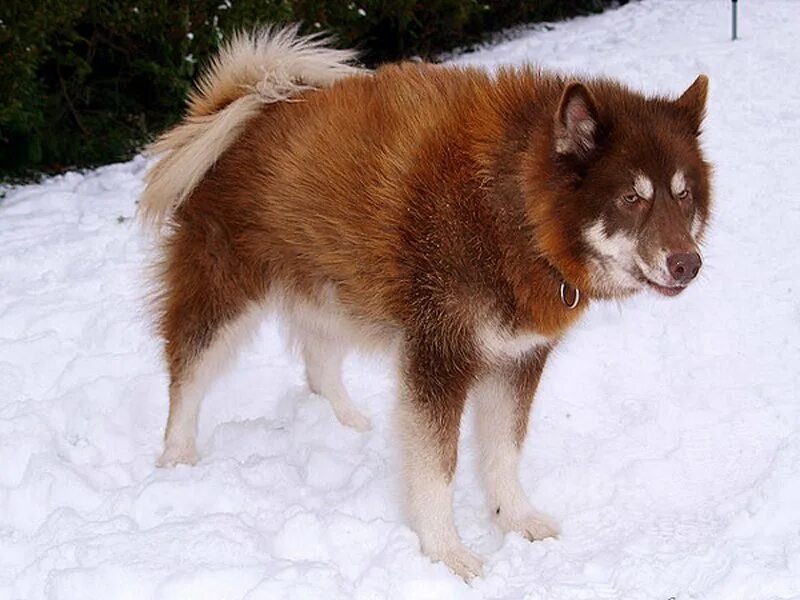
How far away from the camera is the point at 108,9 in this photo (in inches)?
278

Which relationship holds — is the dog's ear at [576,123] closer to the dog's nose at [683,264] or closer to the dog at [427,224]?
the dog at [427,224]

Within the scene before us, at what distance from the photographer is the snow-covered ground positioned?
345 cm

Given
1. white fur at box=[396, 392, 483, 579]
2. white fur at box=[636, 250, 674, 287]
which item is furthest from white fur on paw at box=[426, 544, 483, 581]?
white fur at box=[636, 250, 674, 287]

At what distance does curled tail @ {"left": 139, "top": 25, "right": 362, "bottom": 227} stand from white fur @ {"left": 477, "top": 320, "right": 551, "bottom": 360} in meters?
1.26

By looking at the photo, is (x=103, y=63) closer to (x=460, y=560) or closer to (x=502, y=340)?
(x=502, y=340)

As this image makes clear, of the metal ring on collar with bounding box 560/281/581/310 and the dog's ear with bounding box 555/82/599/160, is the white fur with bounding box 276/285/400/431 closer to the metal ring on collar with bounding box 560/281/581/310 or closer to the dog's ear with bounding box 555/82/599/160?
the metal ring on collar with bounding box 560/281/581/310

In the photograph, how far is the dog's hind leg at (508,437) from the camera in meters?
3.86

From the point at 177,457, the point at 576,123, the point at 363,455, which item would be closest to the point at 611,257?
the point at 576,123

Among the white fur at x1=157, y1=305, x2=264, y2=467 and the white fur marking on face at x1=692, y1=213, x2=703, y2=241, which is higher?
the white fur marking on face at x1=692, y1=213, x2=703, y2=241

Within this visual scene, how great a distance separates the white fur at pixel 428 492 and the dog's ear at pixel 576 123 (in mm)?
983

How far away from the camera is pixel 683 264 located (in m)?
3.15

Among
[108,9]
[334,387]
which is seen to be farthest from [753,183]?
[108,9]

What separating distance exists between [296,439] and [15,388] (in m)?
1.24

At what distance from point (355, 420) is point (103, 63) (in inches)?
176
